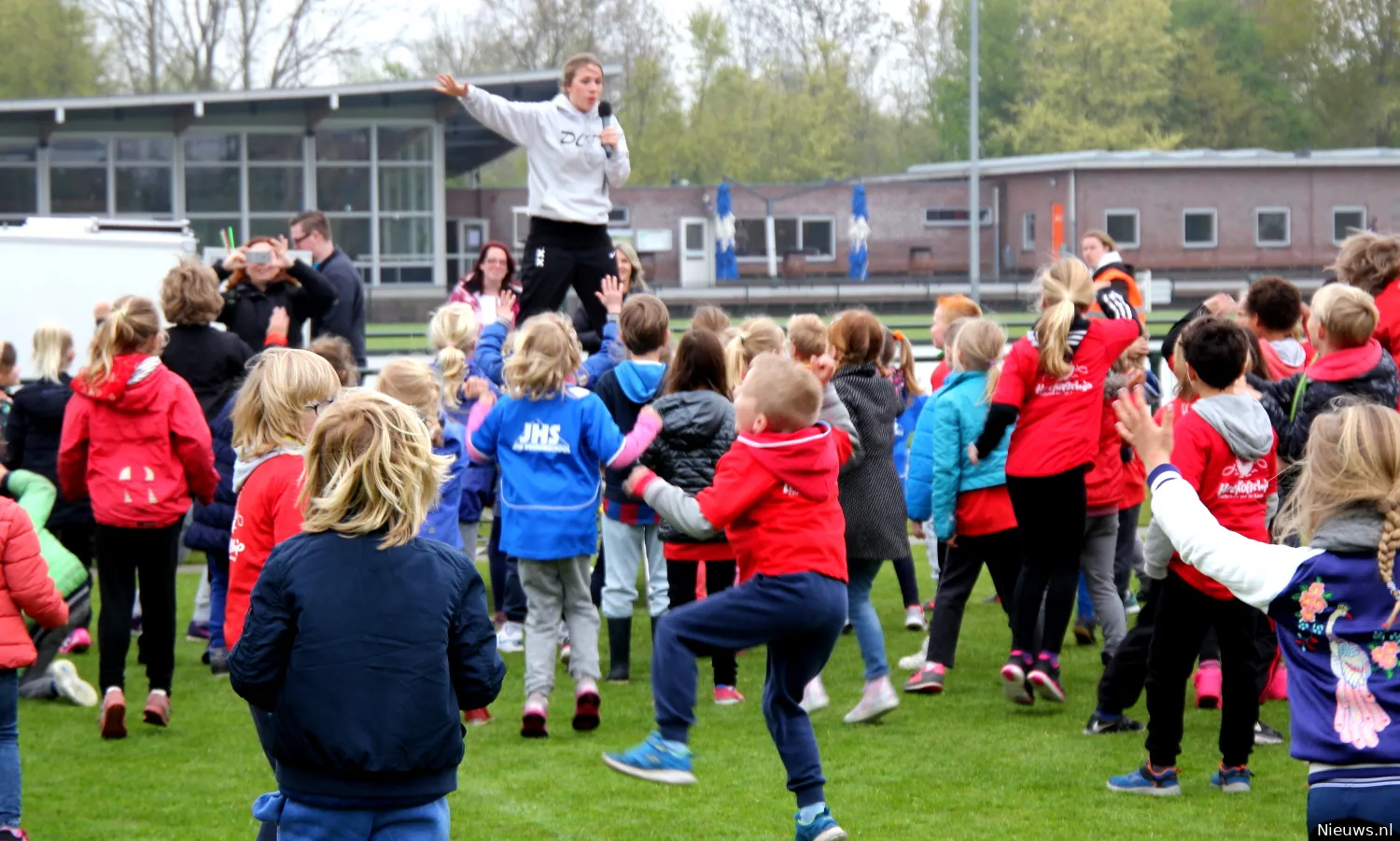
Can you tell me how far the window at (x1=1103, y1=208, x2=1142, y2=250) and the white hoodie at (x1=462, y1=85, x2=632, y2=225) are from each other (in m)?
41.2

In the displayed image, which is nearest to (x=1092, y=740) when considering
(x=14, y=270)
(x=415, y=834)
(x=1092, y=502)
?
(x=1092, y=502)

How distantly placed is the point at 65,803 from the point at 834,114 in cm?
6113

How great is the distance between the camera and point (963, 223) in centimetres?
5259

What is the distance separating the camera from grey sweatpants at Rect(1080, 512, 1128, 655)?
320 inches

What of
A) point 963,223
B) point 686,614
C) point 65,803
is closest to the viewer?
point 686,614

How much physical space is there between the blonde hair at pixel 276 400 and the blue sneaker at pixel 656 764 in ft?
5.44

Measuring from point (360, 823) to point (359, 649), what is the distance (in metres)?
0.42

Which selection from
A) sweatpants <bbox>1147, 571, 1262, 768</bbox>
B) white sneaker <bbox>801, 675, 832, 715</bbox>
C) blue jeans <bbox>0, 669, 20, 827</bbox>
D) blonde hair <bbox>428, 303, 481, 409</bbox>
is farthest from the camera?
blonde hair <bbox>428, 303, 481, 409</bbox>

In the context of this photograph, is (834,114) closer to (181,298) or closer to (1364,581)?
(181,298)

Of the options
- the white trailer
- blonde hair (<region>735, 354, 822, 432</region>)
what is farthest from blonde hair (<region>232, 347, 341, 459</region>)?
the white trailer

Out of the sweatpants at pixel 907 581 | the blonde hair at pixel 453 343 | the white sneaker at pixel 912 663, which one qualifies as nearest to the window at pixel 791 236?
the sweatpants at pixel 907 581

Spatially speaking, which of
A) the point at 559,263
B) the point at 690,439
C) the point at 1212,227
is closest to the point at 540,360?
the point at 690,439

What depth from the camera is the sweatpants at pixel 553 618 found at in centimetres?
745

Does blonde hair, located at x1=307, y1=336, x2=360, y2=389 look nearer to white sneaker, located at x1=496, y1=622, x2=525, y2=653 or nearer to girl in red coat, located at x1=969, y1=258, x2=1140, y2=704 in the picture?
white sneaker, located at x1=496, y1=622, x2=525, y2=653
